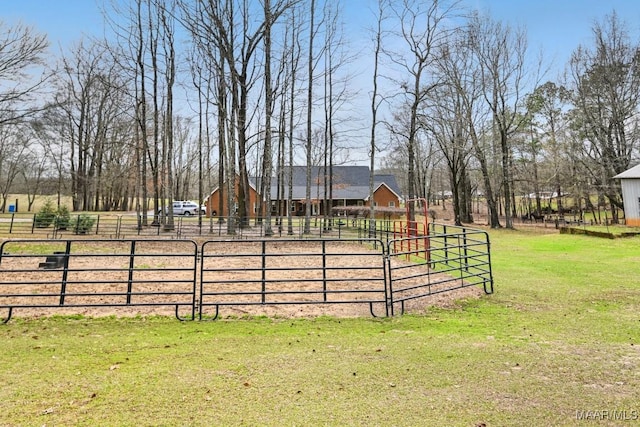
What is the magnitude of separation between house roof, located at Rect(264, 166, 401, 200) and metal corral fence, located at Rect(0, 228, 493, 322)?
30.8 meters

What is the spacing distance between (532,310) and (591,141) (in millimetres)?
29580

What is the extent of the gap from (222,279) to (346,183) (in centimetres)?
3896

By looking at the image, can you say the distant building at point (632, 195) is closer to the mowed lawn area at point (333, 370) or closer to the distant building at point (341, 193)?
the mowed lawn area at point (333, 370)

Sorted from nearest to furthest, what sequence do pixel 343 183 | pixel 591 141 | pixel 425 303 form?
pixel 425 303, pixel 591 141, pixel 343 183

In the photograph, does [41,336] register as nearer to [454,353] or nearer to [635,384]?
[454,353]

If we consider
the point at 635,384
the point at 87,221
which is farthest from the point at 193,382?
the point at 87,221

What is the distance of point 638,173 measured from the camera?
23250mm

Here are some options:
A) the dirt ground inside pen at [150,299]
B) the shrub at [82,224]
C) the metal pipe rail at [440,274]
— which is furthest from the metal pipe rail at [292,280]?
the shrub at [82,224]

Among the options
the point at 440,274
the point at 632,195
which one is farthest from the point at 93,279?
the point at 632,195

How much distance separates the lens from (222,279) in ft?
27.5

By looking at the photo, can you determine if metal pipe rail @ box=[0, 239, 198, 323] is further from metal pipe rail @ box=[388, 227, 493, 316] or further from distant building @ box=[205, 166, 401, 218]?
distant building @ box=[205, 166, 401, 218]

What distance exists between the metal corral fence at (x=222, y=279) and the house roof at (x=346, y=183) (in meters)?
30.8

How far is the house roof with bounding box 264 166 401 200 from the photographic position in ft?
147

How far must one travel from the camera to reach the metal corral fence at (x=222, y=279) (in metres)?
5.41
